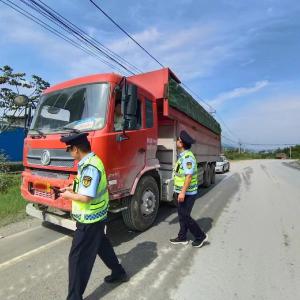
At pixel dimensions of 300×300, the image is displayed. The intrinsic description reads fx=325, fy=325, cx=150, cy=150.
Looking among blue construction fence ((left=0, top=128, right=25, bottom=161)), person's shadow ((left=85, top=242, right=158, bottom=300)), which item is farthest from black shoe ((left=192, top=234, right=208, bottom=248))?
blue construction fence ((left=0, top=128, right=25, bottom=161))

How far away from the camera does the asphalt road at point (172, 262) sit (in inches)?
146

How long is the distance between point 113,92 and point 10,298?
311cm

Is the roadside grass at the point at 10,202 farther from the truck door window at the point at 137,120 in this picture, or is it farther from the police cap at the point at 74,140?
the police cap at the point at 74,140

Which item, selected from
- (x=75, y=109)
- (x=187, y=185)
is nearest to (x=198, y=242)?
(x=187, y=185)

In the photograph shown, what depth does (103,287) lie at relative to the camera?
381 cm

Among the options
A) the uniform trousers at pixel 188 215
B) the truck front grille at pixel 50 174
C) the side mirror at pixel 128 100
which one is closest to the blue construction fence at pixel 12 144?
the truck front grille at pixel 50 174

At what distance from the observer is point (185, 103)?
8375 millimetres

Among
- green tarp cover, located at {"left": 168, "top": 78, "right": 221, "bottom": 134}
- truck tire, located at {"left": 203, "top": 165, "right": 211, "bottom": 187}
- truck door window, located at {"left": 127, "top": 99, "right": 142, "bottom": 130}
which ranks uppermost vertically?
green tarp cover, located at {"left": 168, "top": 78, "right": 221, "bottom": 134}

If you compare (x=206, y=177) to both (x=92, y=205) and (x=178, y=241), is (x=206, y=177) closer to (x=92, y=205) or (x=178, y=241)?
(x=178, y=241)

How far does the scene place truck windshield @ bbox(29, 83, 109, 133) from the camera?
500 cm

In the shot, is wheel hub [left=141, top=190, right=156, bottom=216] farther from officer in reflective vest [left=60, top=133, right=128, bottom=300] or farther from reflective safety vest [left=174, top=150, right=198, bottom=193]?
officer in reflective vest [left=60, top=133, right=128, bottom=300]

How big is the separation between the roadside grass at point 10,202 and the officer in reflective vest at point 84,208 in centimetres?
379

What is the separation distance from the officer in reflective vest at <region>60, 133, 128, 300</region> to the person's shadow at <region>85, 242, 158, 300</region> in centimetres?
45

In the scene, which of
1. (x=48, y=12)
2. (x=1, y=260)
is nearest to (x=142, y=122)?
(x=1, y=260)
